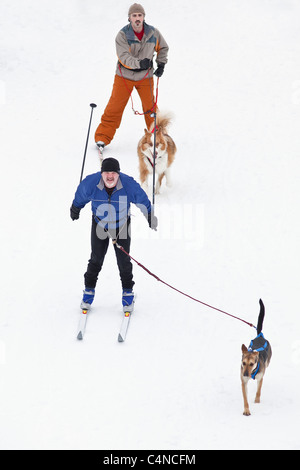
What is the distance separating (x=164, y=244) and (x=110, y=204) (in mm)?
1747

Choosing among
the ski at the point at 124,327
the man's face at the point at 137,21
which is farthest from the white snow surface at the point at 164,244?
the man's face at the point at 137,21

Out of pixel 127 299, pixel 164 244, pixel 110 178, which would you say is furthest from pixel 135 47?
pixel 127 299

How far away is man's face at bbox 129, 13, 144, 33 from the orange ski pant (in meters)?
0.65

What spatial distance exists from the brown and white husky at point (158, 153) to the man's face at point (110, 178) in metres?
2.26

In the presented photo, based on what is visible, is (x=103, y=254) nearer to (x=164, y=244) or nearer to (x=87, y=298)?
(x=87, y=298)

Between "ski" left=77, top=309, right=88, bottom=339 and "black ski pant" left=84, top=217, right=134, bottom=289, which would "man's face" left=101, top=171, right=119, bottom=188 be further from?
"ski" left=77, top=309, right=88, bottom=339

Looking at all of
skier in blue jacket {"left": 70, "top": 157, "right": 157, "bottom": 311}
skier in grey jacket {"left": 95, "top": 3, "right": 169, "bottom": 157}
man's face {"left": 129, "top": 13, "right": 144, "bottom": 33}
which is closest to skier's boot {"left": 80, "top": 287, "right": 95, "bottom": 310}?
skier in blue jacket {"left": 70, "top": 157, "right": 157, "bottom": 311}

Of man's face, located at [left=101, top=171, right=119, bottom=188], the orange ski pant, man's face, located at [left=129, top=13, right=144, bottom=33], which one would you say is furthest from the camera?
the orange ski pant

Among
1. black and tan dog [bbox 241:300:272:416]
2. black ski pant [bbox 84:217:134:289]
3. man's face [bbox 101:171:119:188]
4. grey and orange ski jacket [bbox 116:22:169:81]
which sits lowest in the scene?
black and tan dog [bbox 241:300:272:416]

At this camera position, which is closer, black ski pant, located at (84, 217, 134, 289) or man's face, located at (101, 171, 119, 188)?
man's face, located at (101, 171, 119, 188)

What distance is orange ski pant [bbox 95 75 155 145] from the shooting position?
26.9ft

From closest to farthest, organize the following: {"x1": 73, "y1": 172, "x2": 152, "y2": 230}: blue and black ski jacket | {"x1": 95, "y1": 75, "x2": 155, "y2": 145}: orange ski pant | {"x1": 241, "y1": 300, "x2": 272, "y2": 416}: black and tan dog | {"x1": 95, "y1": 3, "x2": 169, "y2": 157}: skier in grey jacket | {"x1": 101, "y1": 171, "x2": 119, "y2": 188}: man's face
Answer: {"x1": 241, "y1": 300, "x2": 272, "y2": 416}: black and tan dog → {"x1": 101, "y1": 171, "x2": 119, "y2": 188}: man's face → {"x1": 73, "y1": 172, "x2": 152, "y2": 230}: blue and black ski jacket → {"x1": 95, "y1": 3, "x2": 169, "y2": 157}: skier in grey jacket → {"x1": 95, "y1": 75, "x2": 155, "y2": 145}: orange ski pant

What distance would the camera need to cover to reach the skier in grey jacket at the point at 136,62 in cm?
779

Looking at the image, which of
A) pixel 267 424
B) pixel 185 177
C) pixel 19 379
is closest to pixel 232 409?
pixel 267 424
